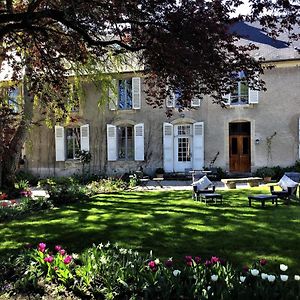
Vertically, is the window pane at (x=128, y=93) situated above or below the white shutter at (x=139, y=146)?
above

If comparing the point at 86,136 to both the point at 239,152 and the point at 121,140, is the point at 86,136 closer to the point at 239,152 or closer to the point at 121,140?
the point at 121,140

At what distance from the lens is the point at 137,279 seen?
3998 millimetres

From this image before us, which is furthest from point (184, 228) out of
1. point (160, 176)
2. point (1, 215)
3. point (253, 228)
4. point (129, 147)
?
point (129, 147)

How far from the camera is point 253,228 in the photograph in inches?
288

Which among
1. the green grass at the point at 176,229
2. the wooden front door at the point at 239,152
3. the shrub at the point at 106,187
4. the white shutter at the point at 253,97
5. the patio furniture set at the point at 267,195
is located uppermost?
the white shutter at the point at 253,97

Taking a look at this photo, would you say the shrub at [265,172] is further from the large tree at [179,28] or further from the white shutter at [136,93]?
the large tree at [179,28]

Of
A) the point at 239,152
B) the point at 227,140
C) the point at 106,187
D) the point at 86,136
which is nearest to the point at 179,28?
the point at 106,187

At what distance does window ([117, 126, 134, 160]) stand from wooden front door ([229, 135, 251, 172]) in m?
5.36

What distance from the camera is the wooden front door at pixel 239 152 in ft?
67.2

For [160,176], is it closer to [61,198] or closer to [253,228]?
[61,198]

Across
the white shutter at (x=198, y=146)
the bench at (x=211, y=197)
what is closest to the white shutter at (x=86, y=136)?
the white shutter at (x=198, y=146)

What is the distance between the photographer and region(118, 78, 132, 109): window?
21750mm

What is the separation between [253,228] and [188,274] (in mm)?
3635

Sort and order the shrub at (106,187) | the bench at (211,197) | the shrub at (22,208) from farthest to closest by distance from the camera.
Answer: the shrub at (106,187) < the bench at (211,197) < the shrub at (22,208)
